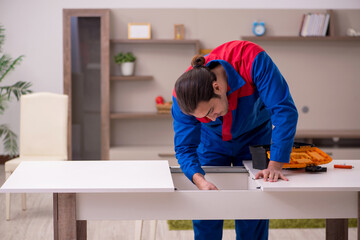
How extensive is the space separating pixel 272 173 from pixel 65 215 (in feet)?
2.60

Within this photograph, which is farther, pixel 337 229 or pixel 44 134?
pixel 44 134

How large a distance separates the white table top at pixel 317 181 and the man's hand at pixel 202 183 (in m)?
0.18

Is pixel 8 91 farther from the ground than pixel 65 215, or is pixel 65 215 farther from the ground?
pixel 8 91

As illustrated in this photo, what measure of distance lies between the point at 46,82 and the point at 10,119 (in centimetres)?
64

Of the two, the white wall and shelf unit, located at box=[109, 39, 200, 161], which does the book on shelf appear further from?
shelf unit, located at box=[109, 39, 200, 161]

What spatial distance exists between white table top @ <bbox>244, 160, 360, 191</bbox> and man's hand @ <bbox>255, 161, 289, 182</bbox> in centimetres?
2

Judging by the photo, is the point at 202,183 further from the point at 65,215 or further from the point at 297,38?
the point at 297,38

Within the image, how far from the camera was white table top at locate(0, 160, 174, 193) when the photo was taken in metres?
1.57

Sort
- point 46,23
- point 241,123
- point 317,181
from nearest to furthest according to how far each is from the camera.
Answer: point 317,181, point 241,123, point 46,23

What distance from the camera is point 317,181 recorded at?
1.71 m

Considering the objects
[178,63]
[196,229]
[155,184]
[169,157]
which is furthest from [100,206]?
[178,63]

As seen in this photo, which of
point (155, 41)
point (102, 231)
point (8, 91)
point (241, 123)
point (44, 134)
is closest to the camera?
point (241, 123)

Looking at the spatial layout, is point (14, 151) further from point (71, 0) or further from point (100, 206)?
point (100, 206)

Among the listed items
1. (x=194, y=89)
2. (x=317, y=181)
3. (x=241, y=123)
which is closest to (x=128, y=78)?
(x=241, y=123)
